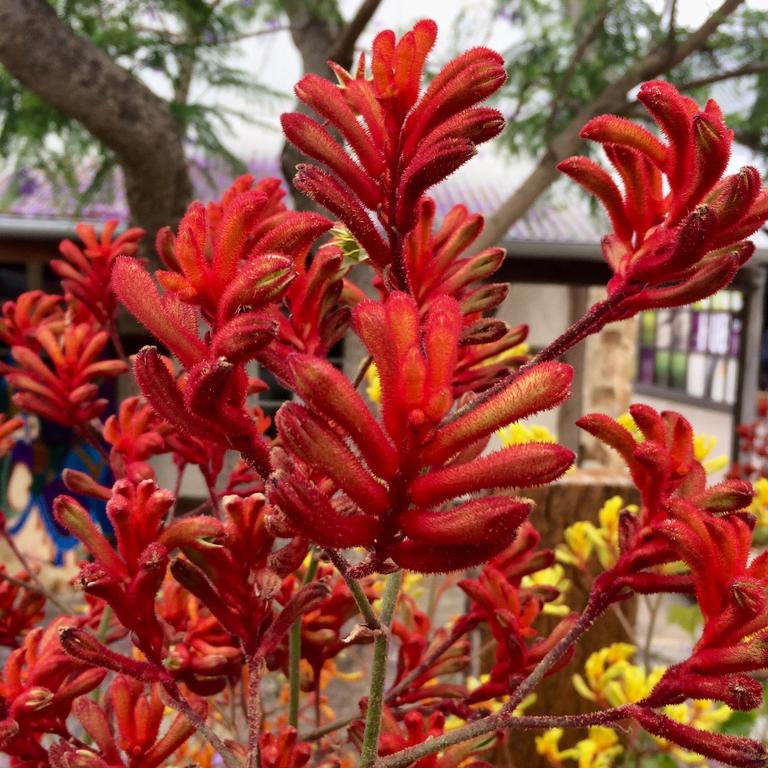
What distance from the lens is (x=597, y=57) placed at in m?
2.27

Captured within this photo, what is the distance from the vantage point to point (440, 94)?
1.22 feet

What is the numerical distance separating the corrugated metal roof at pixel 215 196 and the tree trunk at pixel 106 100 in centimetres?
37

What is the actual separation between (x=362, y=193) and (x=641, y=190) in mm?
149

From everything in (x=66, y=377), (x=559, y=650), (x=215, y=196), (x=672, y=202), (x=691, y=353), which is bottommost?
(x=691, y=353)

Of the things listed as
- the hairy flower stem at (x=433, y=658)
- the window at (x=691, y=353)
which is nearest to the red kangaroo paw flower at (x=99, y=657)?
the hairy flower stem at (x=433, y=658)

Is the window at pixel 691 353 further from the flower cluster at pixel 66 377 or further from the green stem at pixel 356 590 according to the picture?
the green stem at pixel 356 590

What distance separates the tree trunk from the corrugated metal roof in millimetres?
367

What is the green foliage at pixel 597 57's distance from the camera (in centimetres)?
210

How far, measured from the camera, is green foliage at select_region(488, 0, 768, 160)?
2.10 m

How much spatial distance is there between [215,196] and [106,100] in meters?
1.06

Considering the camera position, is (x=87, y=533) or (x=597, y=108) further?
(x=597, y=108)

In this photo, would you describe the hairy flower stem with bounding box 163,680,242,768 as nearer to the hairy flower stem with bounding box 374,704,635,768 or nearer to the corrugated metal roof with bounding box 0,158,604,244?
the hairy flower stem with bounding box 374,704,635,768

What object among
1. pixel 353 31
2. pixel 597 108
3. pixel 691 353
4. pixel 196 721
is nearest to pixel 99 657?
pixel 196 721

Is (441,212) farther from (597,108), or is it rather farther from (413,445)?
(413,445)
